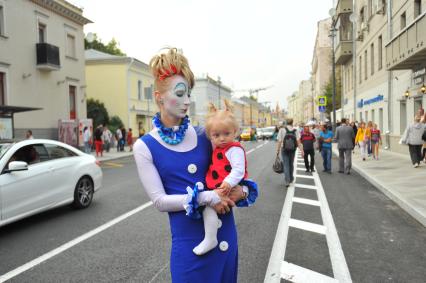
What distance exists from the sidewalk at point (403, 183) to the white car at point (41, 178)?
6382 millimetres

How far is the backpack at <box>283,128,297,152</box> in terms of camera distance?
36.1 feet

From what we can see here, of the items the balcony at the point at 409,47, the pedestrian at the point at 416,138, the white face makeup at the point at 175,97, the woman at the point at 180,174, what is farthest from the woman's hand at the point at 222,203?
the balcony at the point at 409,47

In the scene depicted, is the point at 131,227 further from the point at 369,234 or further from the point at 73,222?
the point at 369,234

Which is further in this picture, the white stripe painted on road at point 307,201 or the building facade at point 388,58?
the building facade at point 388,58

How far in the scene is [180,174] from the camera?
7.16 feet

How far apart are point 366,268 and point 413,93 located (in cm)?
1660

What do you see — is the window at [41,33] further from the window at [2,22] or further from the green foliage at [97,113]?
the green foliage at [97,113]

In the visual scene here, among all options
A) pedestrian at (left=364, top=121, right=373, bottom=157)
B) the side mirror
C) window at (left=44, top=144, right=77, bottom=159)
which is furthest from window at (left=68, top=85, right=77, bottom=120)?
the side mirror

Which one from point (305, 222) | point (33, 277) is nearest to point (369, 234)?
point (305, 222)

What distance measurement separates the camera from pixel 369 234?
621cm

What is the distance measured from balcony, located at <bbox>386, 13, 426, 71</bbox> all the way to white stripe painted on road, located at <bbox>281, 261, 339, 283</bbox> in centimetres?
1285

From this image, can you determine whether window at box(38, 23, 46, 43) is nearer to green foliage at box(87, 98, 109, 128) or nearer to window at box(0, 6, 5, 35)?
window at box(0, 6, 5, 35)

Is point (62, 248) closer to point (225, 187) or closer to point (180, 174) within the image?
point (180, 174)

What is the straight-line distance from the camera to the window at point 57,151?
7.73 metres
